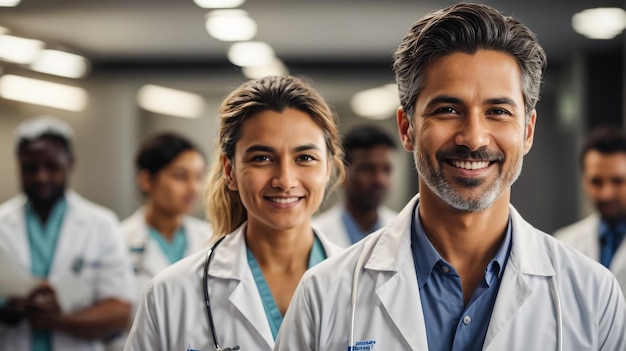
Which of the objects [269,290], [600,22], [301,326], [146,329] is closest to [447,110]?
[301,326]

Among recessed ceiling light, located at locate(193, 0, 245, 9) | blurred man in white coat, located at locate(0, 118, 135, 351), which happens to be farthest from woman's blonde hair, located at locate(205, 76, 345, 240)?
recessed ceiling light, located at locate(193, 0, 245, 9)

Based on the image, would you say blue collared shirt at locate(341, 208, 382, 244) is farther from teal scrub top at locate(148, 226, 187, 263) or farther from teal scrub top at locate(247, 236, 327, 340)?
teal scrub top at locate(247, 236, 327, 340)

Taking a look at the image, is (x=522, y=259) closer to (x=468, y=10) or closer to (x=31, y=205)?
(x=468, y=10)

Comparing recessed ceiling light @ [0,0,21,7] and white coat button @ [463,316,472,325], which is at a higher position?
recessed ceiling light @ [0,0,21,7]

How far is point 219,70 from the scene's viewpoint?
800cm

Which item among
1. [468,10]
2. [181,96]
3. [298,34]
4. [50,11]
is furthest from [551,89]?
[468,10]

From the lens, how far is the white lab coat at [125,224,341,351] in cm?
195

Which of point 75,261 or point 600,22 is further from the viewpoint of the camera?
point 600,22

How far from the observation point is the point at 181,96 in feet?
26.6

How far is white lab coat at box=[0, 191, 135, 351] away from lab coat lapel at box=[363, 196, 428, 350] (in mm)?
1879

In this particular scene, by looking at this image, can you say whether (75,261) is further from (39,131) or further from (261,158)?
(261,158)

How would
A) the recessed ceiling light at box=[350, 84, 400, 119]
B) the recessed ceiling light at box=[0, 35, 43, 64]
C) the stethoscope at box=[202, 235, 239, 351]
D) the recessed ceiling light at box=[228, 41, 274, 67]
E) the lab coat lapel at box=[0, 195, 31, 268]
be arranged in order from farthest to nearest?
the recessed ceiling light at box=[350, 84, 400, 119] < the recessed ceiling light at box=[228, 41, 274, 67] < the recessed ceiling light at box=[0, 35, 43, 64] < the lab coat lapel at box=[0, 195, 31, 268] < the stethoscope at box=[202, 235, 239, 351]

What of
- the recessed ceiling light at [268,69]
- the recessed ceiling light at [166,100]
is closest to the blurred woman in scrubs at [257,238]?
the recessed ceiling light at [268,69]

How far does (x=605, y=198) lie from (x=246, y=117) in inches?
90.9
